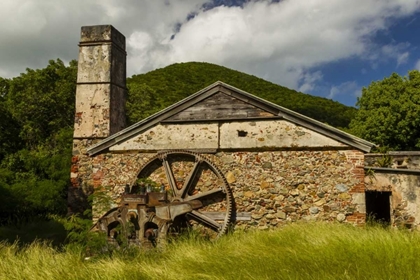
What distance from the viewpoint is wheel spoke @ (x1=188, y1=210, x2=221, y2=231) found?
898 centimetres

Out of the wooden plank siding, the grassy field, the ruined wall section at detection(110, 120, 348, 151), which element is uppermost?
the wooden plank siding

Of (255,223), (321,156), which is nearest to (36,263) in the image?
(255,223)

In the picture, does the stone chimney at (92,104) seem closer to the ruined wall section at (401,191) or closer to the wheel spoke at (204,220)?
the wheel spoke at (204,220)

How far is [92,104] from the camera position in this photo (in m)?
10.3

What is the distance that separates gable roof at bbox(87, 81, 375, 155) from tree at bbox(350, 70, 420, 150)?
1758 centimetres

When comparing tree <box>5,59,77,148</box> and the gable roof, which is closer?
the gable roof

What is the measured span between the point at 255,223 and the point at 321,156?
88.2 inches

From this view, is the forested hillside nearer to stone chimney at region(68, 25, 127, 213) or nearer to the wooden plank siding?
stone chimney at region(68, 25, 127, 213)

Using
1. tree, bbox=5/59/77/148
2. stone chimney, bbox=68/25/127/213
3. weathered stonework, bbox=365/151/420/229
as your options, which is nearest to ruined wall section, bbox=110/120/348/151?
stone chimney, bbox=68/25/127/213

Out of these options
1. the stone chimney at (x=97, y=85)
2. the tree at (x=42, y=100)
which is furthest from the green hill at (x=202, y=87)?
the stone chimney at (x=97, y=85)

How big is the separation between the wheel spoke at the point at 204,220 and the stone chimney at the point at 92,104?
109 inches

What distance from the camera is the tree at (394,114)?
2367 cm

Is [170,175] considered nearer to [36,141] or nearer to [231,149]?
[231,149]

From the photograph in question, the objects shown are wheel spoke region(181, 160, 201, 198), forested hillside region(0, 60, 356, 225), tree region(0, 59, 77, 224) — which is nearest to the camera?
wheel spoke region(181, 160, 201, 198)
